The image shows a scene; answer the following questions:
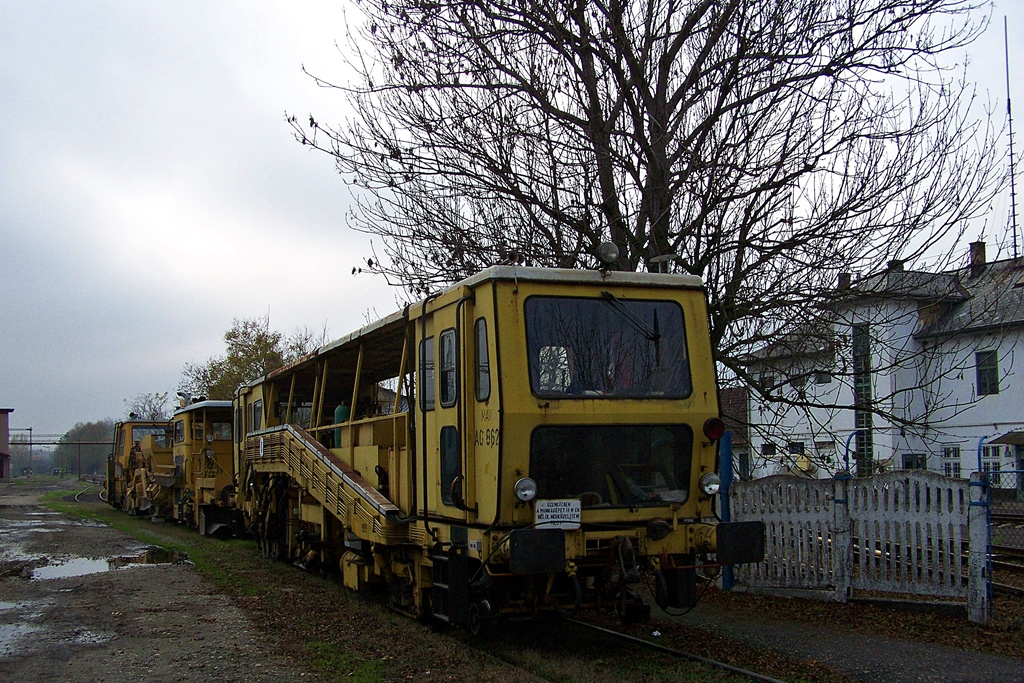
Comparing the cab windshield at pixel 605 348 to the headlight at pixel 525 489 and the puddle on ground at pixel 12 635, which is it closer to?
the headlight at pixel 525 489

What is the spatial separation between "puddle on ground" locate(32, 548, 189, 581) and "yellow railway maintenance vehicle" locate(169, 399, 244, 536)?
3016 millimetres

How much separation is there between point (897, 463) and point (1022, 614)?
25.0 metres

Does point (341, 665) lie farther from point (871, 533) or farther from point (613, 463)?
Answer: point (871, 533)

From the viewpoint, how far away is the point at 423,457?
8.53 meters

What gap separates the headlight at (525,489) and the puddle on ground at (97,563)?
9.08 metres

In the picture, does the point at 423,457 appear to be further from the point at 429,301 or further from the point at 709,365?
the point at 709,365

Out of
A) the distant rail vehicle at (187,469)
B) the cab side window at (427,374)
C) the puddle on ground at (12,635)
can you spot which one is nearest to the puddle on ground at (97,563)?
the distant rail vehicle at (187,469)

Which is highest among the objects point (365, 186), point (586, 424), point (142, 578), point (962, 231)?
point (365, 186)

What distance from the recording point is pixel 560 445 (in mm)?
7387

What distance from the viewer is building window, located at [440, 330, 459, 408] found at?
26.1 feet

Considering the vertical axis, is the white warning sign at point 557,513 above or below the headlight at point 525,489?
below

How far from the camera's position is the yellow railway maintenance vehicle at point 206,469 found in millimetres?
20094

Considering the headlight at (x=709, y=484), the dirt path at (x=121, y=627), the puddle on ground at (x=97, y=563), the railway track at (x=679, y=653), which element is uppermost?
the headlight at (x=709, y=484)

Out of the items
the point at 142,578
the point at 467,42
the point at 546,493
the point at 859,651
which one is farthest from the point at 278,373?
the point at 859,651
